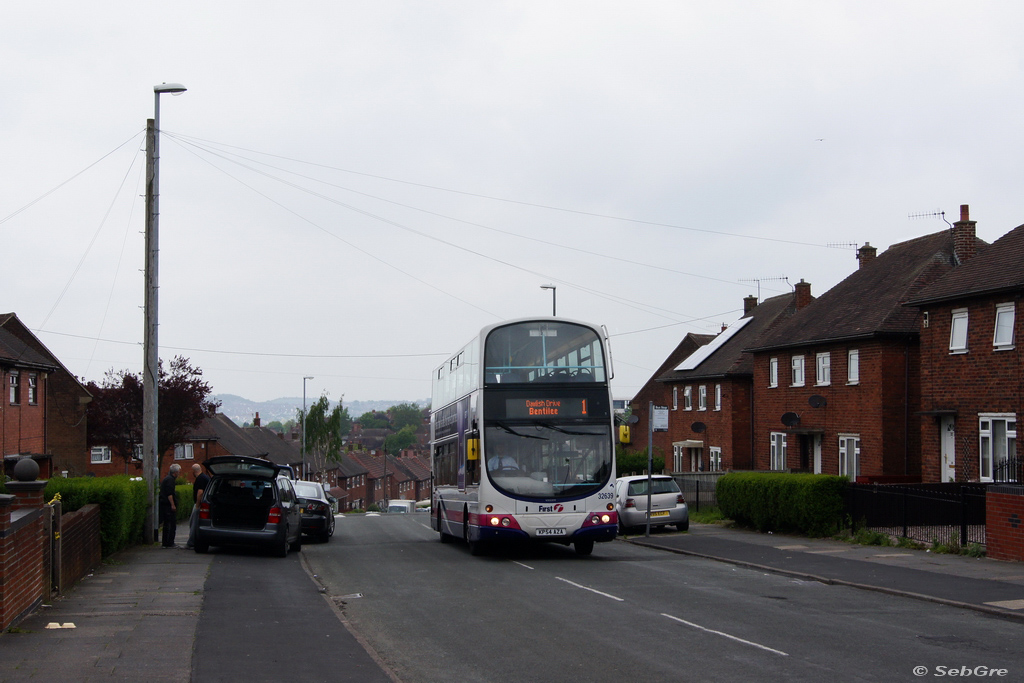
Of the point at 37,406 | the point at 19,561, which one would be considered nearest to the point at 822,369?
the point at 37,406

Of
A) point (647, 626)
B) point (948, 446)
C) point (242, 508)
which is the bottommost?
point (647, 626)

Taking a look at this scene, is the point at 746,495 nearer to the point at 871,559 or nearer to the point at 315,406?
the point at 871,559

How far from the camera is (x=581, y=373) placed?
723 inches

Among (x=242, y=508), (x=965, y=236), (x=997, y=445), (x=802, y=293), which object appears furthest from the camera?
(x=802, y=293)

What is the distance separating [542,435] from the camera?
18.0 metres

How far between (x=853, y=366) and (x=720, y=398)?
41.7ft

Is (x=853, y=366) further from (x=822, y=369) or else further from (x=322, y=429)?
(x=322, y=429)

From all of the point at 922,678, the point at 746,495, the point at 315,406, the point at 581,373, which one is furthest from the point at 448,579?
the point at 315,406

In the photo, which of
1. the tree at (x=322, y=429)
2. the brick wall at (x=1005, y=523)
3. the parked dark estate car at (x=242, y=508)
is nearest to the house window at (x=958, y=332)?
the brick wall at (x=1005, y=523)

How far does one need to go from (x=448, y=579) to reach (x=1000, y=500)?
923cm

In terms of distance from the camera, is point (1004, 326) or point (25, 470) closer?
point (25, 470)

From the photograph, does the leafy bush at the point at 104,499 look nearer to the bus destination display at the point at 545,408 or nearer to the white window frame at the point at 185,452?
the bus destination display at the point at 545,408

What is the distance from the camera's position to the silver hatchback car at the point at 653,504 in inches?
968

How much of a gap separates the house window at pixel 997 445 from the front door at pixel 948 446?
1.30m
